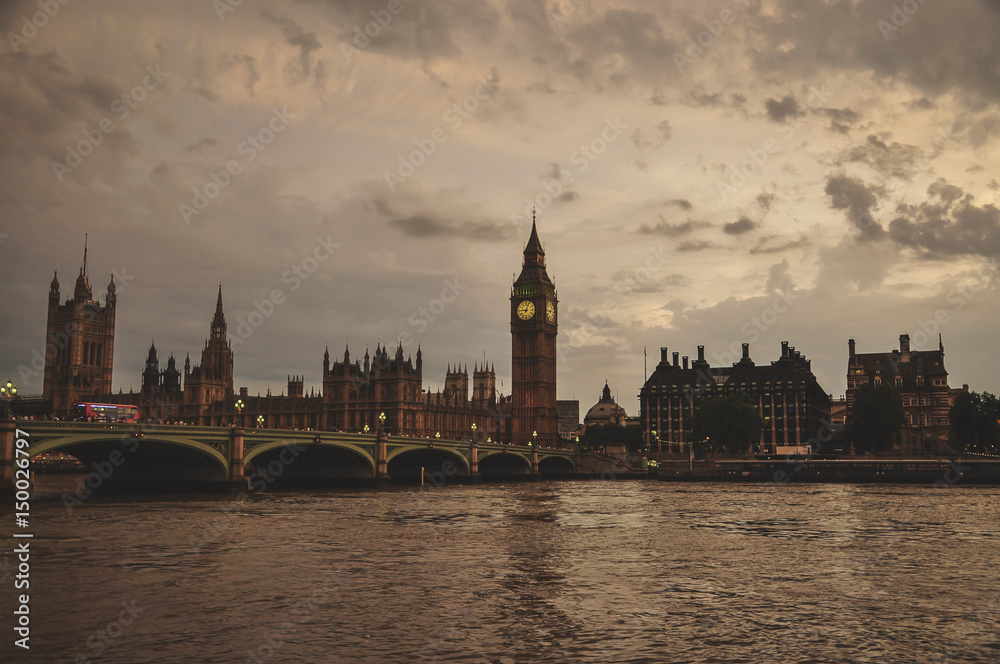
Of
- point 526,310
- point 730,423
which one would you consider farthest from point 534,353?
point 730,423

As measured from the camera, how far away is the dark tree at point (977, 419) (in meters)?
98.9

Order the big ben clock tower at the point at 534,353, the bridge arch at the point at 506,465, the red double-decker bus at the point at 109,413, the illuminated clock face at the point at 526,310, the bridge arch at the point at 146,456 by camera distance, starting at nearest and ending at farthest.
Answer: the bridge arch at the point at 146,456, the red double-decker bus at the point at 109,413, the bridge arch at the point at 506,465, the big ben clock tower at the point at 534,353, the illuminated clock face at the point at 526,310

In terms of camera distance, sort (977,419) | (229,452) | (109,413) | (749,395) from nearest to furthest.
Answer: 1. (229,452)
2. (109,413)
3. (977,419)
4. (749,395)

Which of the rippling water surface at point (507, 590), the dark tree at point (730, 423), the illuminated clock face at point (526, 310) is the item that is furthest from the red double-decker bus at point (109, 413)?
the illuminated clock face at point (526, 310)

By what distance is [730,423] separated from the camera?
389 feet

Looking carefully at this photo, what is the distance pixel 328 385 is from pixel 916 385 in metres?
93.6

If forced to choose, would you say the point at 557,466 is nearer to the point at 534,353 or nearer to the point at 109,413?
the point at 534,353

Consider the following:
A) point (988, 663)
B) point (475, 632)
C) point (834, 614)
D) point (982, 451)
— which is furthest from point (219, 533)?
point (982, 451)

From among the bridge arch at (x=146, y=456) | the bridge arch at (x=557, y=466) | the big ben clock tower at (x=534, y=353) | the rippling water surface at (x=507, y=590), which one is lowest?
the bridge arch at (x=557, y=466)

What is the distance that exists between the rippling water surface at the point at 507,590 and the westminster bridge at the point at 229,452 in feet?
27.4

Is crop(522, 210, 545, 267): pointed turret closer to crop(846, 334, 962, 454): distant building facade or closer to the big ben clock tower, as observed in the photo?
the big ben clock tower

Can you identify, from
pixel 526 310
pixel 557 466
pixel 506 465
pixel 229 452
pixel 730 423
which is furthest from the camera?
pixel 526 310

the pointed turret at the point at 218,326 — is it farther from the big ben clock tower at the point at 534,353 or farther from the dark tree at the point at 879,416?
the dark tree at the point at 879,416

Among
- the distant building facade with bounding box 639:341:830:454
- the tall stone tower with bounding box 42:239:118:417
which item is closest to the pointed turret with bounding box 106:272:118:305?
the tall stone tower with bounding box 42:239:118:417
